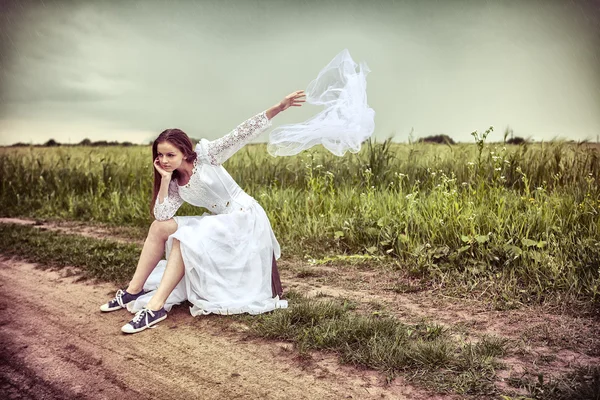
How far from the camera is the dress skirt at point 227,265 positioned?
12.1ft

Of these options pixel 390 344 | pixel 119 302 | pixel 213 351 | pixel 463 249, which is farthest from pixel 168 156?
pixel 463 249

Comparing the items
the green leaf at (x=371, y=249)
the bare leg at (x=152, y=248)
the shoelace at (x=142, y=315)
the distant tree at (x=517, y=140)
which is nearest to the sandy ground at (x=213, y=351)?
the shoelace at (x=142, y=315)

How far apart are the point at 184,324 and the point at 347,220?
245cm

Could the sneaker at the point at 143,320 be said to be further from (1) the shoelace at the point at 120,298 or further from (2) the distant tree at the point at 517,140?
(2) the distant tree at the point at 517,140

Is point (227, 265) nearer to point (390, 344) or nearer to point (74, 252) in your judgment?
point (390, 344)

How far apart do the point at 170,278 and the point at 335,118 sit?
1685mm

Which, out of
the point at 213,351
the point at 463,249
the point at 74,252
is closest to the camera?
the point at 213,351

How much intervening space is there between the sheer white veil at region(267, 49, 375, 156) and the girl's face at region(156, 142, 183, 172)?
2.27 feet

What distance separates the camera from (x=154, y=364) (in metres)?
3.03

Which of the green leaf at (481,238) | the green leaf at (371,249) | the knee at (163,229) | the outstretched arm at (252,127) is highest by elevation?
the outstretched arm at (252,127)

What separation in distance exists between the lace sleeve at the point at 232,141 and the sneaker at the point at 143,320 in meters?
1.15

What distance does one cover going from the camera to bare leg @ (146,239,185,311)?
3.67 metres

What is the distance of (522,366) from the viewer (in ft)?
9.41

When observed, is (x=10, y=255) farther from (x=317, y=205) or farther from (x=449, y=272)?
(x=449, y=272)
